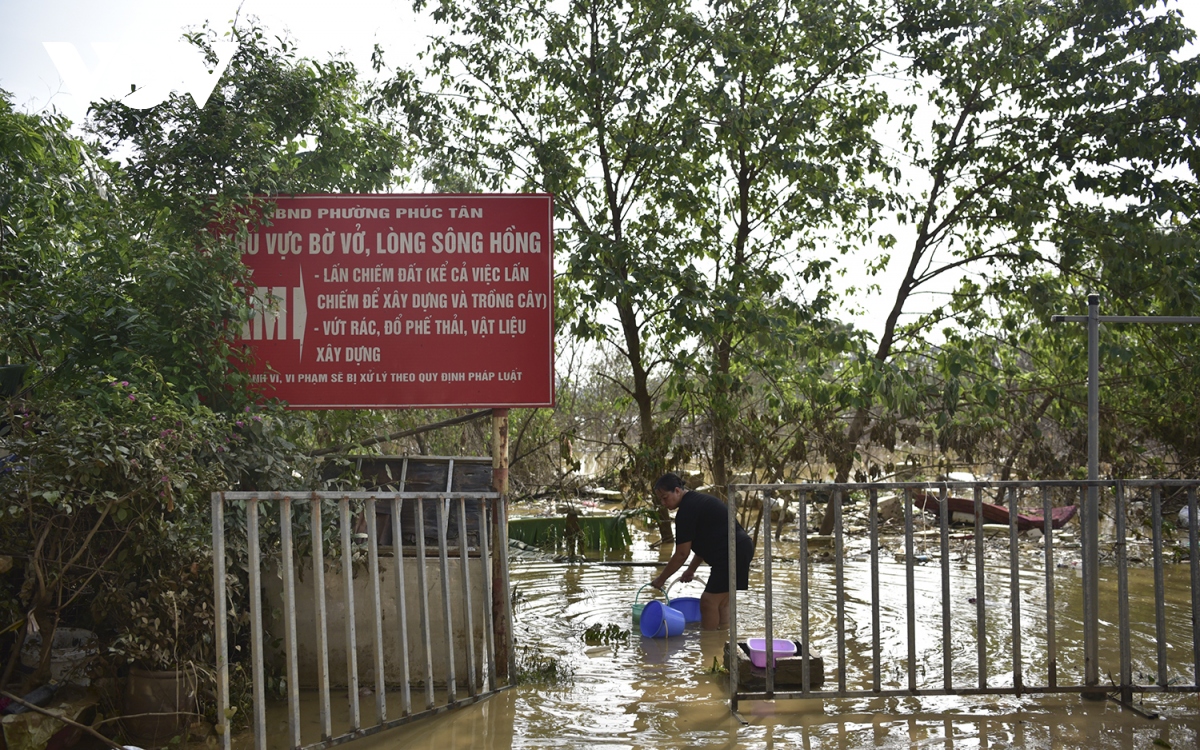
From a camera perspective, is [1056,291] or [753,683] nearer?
[753,683]

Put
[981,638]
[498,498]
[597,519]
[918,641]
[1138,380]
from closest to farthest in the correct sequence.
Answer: [981,638] < [498,498] < [918,641] < [1138,380] < [597,519]

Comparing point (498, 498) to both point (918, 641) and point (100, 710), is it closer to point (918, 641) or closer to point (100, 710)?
point (100, 710)

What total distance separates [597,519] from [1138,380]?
833 centimetres

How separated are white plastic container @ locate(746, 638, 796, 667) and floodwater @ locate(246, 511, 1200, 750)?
0.93 ft

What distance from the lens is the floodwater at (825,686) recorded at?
5727mm

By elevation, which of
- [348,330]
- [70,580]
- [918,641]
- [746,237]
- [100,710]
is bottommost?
[918,641]

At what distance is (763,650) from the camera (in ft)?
21.7

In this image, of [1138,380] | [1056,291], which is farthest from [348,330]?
[1138,380]

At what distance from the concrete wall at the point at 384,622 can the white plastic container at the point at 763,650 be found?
1.90 metres

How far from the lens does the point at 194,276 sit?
634 cm

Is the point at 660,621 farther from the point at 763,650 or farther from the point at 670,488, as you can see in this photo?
the point at 763,650

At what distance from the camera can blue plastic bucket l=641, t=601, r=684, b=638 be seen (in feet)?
28.3

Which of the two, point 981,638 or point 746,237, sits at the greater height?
point 746,237

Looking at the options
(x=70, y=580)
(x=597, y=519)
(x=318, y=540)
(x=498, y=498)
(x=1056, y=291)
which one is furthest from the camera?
(x=597, y=519)
